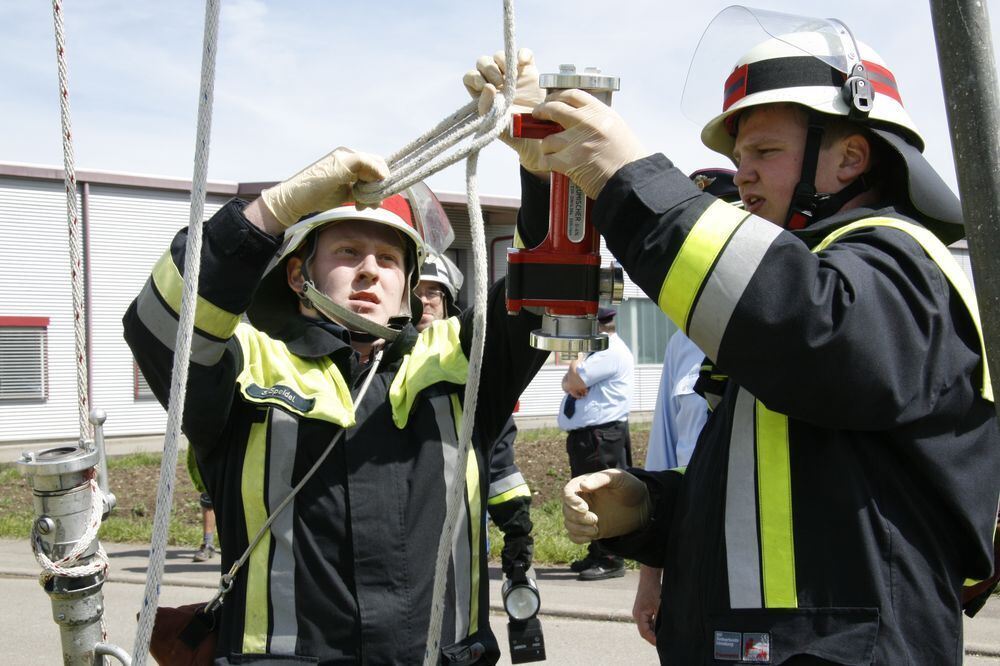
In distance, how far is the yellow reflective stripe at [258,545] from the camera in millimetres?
2209

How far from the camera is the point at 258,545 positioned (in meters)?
2.27

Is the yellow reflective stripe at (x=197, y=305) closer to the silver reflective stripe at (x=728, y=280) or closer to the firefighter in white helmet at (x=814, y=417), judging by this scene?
the firefighter in white helmet at (x=814, y=417)

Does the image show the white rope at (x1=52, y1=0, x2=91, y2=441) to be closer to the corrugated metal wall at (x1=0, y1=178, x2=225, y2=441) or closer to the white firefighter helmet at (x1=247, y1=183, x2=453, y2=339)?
the white firefighter helmet at (x1=247, y1=183, x2=453, y2=339)

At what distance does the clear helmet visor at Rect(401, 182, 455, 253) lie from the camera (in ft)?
9.40

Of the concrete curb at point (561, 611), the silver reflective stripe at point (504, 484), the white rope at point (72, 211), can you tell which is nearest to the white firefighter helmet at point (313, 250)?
the white rope at point (72, 211)

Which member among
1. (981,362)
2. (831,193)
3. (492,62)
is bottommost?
(981,362)

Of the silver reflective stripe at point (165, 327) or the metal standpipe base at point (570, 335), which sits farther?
the silver reflective stripe at point (165, 327)

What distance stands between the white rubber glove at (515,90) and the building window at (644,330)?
1838 centimetres

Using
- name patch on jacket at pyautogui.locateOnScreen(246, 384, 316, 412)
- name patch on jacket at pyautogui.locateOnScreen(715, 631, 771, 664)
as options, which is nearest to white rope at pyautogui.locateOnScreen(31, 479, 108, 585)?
name patch on jacket at pyautogui.locateOnScreen(246, 384, 316, 412)

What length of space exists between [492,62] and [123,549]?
323 inches

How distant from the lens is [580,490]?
2.07 m

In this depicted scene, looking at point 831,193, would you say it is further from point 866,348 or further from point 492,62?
point 492,62

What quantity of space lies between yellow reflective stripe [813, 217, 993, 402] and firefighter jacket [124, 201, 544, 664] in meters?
0.88

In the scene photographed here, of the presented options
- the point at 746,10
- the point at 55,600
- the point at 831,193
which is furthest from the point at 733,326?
the point at 55,600
